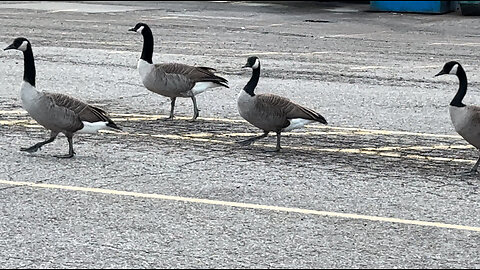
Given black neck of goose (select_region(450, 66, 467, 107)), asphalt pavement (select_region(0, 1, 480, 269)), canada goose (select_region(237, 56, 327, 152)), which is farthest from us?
canada goose (select_region(237, 56, 327, 152))

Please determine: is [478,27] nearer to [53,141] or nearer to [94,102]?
[94,102]

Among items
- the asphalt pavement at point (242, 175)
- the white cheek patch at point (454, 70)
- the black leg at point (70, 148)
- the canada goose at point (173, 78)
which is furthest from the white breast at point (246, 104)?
the white cheek patch at point (454, 70)

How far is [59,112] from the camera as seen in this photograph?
1023 cm

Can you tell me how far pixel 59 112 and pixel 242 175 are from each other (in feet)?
6.09

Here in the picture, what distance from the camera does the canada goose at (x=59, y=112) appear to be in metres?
10.2

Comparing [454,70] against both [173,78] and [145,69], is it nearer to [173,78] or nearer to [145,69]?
[173,78]

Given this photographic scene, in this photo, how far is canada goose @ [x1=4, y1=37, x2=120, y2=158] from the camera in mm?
10227

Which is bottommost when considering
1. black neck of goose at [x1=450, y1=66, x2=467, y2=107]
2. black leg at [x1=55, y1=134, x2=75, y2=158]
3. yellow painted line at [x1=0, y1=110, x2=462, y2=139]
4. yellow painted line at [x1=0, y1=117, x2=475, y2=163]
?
yellow painted line at [x1=0, y1=110, x2=462, y2=139]

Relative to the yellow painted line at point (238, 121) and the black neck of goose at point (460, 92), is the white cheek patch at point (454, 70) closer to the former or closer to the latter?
the black neck of goose at point (460, 92)

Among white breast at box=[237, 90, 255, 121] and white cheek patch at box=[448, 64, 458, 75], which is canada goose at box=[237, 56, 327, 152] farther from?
white cheek patch at box=[448, 64, 458, 75]

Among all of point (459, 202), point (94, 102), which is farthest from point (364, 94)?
point (459, 202)

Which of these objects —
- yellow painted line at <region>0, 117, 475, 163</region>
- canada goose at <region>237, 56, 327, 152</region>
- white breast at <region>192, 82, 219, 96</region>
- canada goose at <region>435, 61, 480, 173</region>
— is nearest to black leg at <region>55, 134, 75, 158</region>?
yellow painted line at <region>0, 117, 475, 163</region>

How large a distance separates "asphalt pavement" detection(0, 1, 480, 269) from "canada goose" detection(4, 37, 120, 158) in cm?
33

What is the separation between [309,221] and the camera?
26.9 feet
